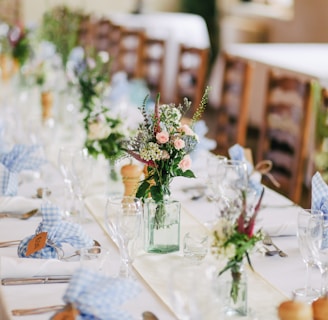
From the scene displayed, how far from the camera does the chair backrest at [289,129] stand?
11.2 feet

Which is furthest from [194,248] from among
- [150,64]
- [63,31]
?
[150,64]

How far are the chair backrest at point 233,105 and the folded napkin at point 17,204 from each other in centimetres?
191

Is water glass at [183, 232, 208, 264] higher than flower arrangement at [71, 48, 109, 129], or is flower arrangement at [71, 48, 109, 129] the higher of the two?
flower arrangement at [71, 48, 109, 129]

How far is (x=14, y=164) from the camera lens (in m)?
2.37

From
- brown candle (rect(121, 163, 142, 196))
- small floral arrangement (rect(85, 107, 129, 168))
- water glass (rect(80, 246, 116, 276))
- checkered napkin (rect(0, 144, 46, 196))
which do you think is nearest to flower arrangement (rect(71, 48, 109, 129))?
small floral arrangement (rect(85, 107, 129, 168))

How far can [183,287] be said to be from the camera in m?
1.31

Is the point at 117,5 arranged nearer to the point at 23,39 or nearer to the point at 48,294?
the point at 23,39

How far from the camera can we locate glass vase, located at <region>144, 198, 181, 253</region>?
6.22 feet

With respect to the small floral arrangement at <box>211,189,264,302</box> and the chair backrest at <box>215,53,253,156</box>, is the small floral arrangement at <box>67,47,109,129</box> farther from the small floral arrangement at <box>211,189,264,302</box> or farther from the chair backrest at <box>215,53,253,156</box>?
the small floral arrangement at <box>211,189,264,302</box>

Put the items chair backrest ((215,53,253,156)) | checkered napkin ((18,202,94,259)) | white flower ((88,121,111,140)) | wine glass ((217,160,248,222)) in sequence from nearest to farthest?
checkered napkin ((18,202,94,259)) < wine glass ((217,160,248,222)) < white flower ((88,121,111,140)) < chair backrest ((215,53,253,156))

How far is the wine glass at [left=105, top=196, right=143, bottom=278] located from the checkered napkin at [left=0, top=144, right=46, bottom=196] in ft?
2.21

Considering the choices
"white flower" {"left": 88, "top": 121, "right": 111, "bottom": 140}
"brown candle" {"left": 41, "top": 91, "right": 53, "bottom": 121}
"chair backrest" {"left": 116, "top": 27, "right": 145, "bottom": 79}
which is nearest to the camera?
"white flower" {"left": 88, "top": 121, "right": 111, "bottom": 140}

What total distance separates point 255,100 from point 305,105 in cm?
393

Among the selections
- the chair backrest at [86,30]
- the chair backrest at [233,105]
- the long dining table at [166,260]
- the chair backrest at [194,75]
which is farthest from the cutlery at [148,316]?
the chair backrest at [86,30]
